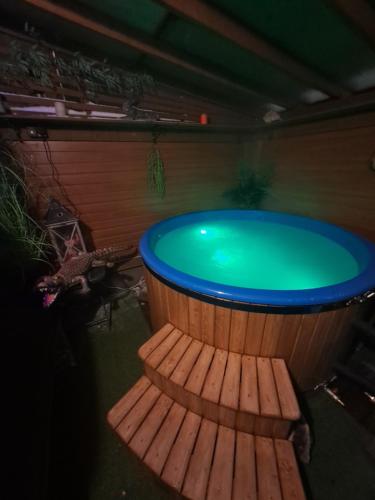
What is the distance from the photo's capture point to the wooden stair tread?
122 centimetres

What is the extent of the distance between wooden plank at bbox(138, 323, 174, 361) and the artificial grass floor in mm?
588

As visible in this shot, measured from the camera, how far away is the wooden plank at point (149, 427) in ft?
4.04

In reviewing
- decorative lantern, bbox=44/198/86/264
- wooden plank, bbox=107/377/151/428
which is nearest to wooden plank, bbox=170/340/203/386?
wooden plank, bbox=107/377/151/428

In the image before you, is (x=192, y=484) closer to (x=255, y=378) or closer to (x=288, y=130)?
(x=255, y=378)

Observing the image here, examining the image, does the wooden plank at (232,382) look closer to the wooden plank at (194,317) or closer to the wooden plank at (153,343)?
the wooden plank at (194,317)

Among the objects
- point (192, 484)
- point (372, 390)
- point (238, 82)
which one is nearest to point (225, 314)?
point (192, 484)

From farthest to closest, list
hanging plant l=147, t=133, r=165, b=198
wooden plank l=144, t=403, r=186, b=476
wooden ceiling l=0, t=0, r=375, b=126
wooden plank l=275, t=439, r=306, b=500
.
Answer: hanging plant l=147, t=133, r=165, b=198 → wooden ceiling l=0, t=0, r=375, b=126 → wooden plank l=144, t=403, r=186, b=476 → wooden plank l=275, t=439, r=306, b=500

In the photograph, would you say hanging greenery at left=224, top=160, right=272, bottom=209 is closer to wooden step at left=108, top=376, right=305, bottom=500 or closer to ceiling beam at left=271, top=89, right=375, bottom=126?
ceiling beam at left=271, top=89, right=375, bottom=126

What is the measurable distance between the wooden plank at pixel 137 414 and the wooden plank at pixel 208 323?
557 millimetres

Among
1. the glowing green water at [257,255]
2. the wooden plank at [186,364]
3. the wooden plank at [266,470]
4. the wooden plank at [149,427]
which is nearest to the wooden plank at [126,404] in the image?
the wooden plank at [149,427]

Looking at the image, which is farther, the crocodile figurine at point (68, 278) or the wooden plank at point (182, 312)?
the crocodile figurine at point (68, 278)

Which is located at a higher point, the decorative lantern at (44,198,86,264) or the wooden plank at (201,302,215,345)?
the decorative lantern at (44,198,86,264)

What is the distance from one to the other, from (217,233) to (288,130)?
2334 millimetres

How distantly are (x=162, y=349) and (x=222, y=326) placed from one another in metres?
0.54
